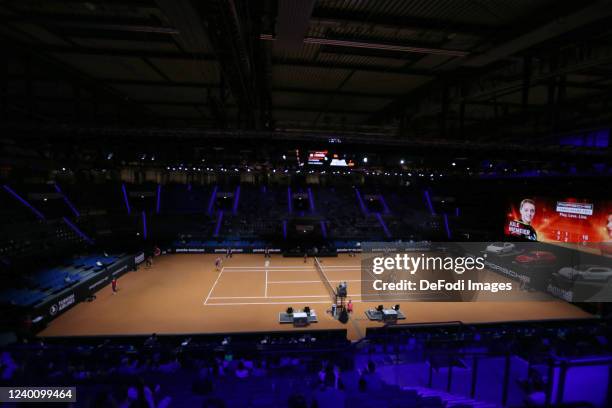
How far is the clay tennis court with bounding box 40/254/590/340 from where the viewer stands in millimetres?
13172

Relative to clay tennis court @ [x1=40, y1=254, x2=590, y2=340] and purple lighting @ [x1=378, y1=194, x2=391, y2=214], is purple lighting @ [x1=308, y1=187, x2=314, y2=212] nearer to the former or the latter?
purple lighting @ [x1=378, y1=194, x2=391, y2=214]

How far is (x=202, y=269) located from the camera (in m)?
22.2

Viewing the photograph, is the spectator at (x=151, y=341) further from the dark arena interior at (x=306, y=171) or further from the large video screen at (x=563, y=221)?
the large video screen at (x=563, y=221)

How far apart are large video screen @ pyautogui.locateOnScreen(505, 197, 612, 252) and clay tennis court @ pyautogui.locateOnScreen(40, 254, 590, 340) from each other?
438 cm

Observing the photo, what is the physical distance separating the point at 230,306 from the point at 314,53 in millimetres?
13253

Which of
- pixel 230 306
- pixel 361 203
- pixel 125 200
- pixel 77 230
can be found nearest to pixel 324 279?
pixel 230 306

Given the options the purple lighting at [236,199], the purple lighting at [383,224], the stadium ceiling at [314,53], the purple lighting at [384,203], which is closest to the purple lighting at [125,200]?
the purple lighting at [236,199]

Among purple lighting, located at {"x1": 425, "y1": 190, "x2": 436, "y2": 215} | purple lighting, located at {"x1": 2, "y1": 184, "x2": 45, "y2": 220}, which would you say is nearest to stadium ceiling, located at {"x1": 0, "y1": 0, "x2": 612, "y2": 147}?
purple lighting, located at {"x1": 2, "y1": 184, "x2": 45, "y2": 220}

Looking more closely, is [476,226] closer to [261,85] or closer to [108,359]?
[261,85]

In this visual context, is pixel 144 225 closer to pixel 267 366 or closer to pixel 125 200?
pixel 125 200

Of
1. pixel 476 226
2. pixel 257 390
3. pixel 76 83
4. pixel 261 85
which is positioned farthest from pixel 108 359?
pixel 476 226

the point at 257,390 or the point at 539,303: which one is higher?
the point at 257,390

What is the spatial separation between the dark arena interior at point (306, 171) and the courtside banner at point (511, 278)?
0.49ft

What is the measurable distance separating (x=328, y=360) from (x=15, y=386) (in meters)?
7.37
